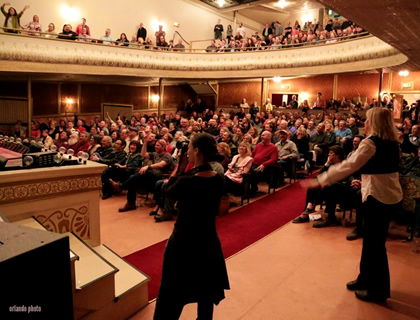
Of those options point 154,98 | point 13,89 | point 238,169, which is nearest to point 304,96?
point 154,98

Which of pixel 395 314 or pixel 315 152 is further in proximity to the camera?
pixel 315 152

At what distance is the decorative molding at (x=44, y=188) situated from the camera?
2188mm

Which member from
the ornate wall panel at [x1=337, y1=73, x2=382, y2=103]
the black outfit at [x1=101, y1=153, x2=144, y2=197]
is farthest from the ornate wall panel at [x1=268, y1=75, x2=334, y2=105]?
the black outfit at [x1=101, y1=153, x2=144, y2=197]

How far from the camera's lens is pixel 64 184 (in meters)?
2.47

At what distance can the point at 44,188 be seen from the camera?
2.37 m

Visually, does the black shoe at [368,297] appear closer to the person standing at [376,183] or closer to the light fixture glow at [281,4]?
the person standing at [376,183]

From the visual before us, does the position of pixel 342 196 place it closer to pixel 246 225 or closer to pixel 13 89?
pixel 246 225

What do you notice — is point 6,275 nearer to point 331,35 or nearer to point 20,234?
point 20,234

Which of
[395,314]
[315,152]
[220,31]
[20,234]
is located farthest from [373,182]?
[220,31]

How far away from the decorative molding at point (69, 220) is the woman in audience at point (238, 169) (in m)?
2.44

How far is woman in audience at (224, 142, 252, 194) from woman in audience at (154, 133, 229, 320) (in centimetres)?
305

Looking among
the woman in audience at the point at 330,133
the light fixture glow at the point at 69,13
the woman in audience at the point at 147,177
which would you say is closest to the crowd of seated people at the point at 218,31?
the light fixture glow at the point at 69,13

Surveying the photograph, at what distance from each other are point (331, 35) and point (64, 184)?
1134cm

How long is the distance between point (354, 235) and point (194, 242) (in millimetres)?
2597
